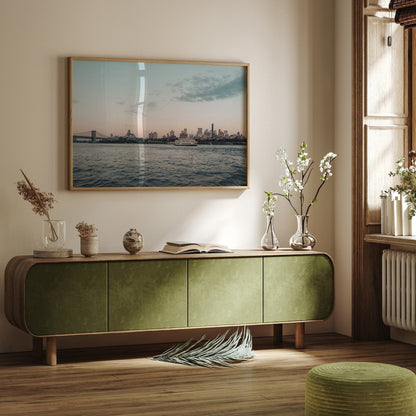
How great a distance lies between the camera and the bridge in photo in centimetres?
512

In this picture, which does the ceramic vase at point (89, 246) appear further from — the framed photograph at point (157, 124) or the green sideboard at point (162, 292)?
the framed photograph at point (157, 124)

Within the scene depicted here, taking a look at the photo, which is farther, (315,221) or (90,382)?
(315,221)

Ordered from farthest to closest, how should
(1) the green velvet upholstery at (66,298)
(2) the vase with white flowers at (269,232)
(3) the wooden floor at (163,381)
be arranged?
1. (2) the vase with white flowers at (269,232)
2. (1) the green velvet upholstery at (66,298)
3. (3) the wooden floor at (163,381)

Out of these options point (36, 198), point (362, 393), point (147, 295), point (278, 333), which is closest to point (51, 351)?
point (147, 295)

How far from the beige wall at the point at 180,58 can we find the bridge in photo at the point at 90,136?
11 centimetres

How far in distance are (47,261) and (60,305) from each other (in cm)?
28

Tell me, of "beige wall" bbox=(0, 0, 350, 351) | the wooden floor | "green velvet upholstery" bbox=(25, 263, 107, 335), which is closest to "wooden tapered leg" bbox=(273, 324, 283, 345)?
the wooden floor

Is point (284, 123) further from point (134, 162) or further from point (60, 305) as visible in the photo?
point (60, 305)

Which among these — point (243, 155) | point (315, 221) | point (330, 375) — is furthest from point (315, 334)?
point (330, 375)

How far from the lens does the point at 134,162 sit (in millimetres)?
5254

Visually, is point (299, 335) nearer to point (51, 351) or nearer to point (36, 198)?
point (51, 351)

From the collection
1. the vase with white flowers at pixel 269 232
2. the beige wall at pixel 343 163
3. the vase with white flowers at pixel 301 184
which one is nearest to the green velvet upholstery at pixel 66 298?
the vase with white flowers at pixel 269 232

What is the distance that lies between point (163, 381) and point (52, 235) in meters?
1.25

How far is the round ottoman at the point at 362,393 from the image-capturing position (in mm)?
3193
